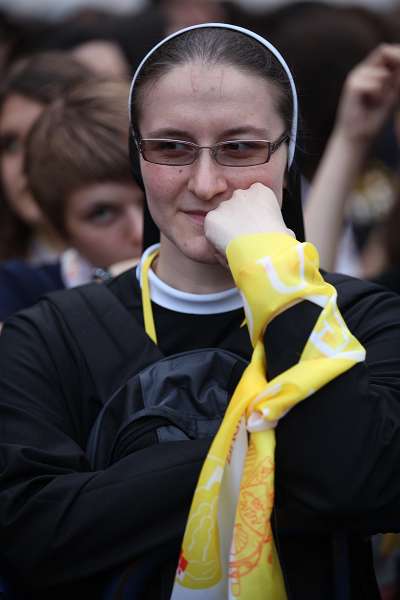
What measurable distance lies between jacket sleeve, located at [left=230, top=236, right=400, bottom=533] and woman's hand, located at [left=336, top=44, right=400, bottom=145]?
1609 mm

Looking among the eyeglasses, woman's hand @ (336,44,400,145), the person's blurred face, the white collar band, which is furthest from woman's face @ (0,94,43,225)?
the eyeglasses

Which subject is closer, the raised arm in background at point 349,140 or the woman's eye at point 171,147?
the woman's eye at point 171,147

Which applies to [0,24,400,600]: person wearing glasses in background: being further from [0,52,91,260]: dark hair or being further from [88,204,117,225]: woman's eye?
[0,52,91,260]: dark hair

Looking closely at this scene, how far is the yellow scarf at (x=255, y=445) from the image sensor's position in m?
2.15

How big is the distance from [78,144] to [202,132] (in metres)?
1.53

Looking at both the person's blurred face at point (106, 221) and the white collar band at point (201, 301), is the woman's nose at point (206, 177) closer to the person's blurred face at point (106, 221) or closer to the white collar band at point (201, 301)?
the white collar band at point (201, 301)

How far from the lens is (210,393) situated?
241 centimetres

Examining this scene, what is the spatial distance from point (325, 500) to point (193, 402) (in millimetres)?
407

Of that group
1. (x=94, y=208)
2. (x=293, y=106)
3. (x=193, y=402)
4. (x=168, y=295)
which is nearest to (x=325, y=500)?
(x=193, y=402)

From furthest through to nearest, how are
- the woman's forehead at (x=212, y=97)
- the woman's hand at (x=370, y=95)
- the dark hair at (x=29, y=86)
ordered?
1. the dark hair at (x=29, y=86)
2. the woman's hand at (x=370, y=95)
3. the woman's forehead at (x=212, y=97)

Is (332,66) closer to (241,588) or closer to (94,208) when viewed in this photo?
(94,208)

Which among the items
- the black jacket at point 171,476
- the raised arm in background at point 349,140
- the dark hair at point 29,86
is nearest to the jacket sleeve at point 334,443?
the black jacket at point 171,476

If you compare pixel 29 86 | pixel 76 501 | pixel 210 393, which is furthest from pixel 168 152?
pixel 29 86

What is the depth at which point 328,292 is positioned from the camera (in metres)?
2.24
